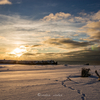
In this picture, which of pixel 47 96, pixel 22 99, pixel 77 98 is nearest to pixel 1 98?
pixel 22 99

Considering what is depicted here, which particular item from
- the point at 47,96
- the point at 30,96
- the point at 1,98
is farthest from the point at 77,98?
the point at 1,98

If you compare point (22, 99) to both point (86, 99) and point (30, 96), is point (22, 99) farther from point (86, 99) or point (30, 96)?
point (86, 99)

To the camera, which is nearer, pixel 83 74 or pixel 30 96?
pixel 30 96

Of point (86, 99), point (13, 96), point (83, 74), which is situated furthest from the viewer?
point (83, 74)

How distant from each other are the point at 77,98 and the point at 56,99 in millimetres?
842

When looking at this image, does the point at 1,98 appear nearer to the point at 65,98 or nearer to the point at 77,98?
the point at 65,98

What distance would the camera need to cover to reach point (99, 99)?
13.4 ft

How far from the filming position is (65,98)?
418 centimetres

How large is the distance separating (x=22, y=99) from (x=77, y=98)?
2184 mm

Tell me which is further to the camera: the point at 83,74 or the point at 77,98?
the point at 83,74

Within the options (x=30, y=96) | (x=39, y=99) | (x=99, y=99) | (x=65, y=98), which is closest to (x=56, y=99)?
(x=65, y=98)

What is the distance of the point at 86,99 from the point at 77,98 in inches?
13.4

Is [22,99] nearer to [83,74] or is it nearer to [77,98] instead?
[77,98]

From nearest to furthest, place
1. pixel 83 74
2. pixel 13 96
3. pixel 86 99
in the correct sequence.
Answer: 1. pixel 86 99
2. pixel 13 96
3. pixel 83 74
